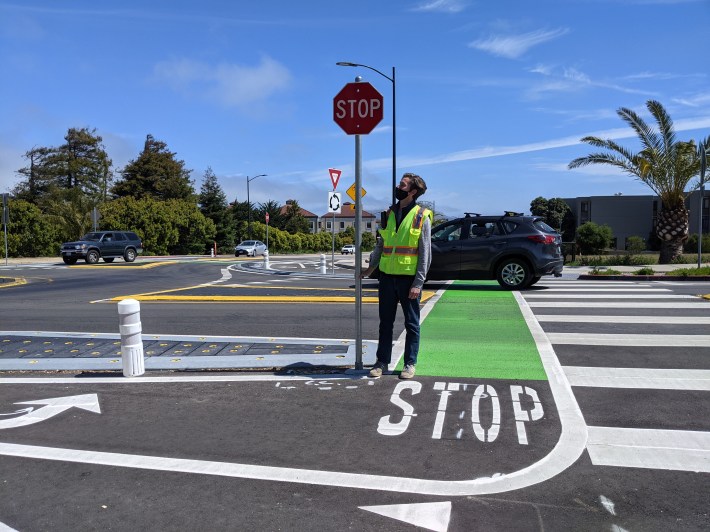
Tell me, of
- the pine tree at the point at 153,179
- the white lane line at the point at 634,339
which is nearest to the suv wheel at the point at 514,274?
the white lane line at the point at 634,339

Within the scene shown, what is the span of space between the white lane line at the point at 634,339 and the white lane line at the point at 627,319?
3.41 feet

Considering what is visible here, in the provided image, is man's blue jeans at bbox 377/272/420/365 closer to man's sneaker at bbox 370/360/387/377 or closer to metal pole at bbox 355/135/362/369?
man's sneaker at bbox 370/360/387/377

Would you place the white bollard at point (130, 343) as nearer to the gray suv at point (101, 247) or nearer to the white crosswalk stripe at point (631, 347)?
the white crosswalk stripe at point (631, 347)

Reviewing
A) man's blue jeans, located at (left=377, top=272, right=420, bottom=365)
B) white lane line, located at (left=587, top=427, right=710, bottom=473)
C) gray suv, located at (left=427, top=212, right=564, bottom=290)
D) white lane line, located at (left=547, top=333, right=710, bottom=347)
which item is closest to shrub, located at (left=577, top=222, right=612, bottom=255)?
gray suv, located at (left=427, top=212, right=564, bottom=290)

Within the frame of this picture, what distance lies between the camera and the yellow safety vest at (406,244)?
5.59 metres

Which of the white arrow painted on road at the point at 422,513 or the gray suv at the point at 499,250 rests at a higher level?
the gray suv at the point at 499,250

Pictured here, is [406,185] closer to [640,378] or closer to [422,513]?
[640,378]

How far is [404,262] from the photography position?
5621 millimetres

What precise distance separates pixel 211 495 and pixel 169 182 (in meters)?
73.8

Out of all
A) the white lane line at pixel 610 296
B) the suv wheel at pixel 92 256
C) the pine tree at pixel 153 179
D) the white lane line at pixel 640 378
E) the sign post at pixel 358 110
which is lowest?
the suv wheel at pixel 92 256

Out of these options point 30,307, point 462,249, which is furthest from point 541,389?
point 30,307

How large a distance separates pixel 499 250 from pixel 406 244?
8.03m

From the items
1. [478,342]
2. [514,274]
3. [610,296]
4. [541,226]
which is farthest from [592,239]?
[478,342]

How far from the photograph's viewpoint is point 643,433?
14.0 feet
